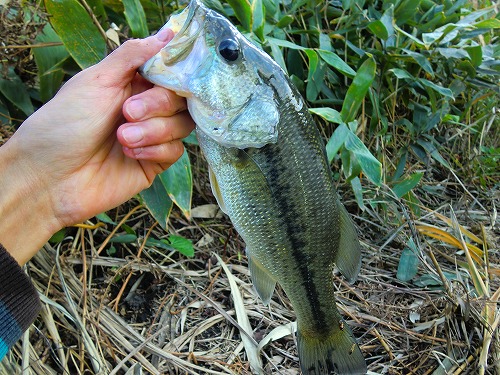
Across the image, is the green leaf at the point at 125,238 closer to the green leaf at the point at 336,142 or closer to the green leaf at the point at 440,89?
the green leaf at the point at 336,142

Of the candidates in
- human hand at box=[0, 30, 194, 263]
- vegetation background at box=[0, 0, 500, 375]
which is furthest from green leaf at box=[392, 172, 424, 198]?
human hand at box=[0, 30, 194, 263]

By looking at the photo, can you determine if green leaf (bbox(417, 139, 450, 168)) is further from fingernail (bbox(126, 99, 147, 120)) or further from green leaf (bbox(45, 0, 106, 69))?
fingernail (bbox(126, 99, 147, 120))

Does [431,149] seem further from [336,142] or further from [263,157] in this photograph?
[263,157]

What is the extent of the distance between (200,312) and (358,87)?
1.36m

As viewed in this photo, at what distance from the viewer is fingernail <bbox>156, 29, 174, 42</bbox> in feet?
4.42

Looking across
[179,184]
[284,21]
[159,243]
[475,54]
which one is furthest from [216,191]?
[475,54]

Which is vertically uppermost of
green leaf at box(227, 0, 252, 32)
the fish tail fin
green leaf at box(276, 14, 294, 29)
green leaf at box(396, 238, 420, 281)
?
green leaf at box(227, 0, 252, 32)

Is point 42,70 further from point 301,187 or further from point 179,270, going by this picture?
point 301,187

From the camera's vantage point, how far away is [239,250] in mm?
2402

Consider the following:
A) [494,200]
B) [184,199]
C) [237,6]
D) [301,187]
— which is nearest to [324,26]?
[237,6]

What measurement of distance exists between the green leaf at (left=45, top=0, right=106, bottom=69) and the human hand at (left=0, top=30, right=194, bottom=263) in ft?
1.65

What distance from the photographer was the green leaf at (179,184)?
1.85 m

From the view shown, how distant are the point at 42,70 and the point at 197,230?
1.11 meters

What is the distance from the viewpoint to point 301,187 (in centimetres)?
141
